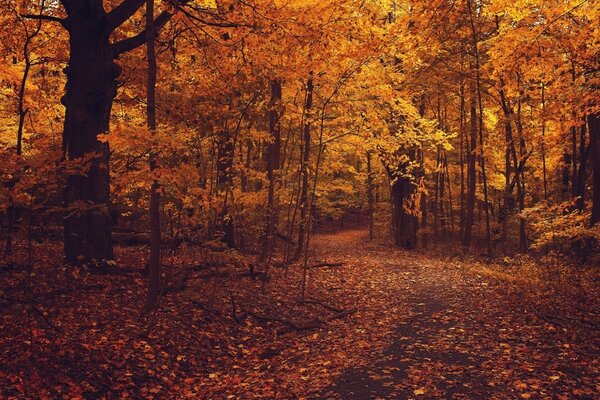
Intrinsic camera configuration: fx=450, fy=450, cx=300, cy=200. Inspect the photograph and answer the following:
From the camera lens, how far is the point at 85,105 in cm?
924

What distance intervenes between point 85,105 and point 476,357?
864cm

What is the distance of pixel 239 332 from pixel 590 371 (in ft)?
19.3

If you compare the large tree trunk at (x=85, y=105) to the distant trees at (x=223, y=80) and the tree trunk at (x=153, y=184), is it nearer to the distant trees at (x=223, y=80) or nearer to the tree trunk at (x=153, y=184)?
the distant trees at (x=223, y=80)

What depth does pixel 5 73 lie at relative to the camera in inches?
494

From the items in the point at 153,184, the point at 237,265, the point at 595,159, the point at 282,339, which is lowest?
the point at 282,339

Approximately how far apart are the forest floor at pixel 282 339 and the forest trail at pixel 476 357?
0.09ft

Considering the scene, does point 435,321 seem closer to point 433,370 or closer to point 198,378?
point 433,370

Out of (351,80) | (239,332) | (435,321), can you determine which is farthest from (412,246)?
(239,332)

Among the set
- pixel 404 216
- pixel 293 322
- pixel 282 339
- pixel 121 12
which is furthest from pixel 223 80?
pixel 404 216

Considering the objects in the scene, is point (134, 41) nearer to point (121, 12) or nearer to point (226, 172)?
point (121, 12)

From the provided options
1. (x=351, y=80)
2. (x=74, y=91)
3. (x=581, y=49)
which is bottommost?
(x=74, y=91)

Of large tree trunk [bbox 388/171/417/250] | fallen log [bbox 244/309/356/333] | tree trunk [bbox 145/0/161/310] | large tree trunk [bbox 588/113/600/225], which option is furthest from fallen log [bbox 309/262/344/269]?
large tree trunk [bbox 588/113/600/225]

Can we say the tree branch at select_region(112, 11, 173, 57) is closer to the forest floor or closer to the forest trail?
the forest floor

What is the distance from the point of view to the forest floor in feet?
19.3
